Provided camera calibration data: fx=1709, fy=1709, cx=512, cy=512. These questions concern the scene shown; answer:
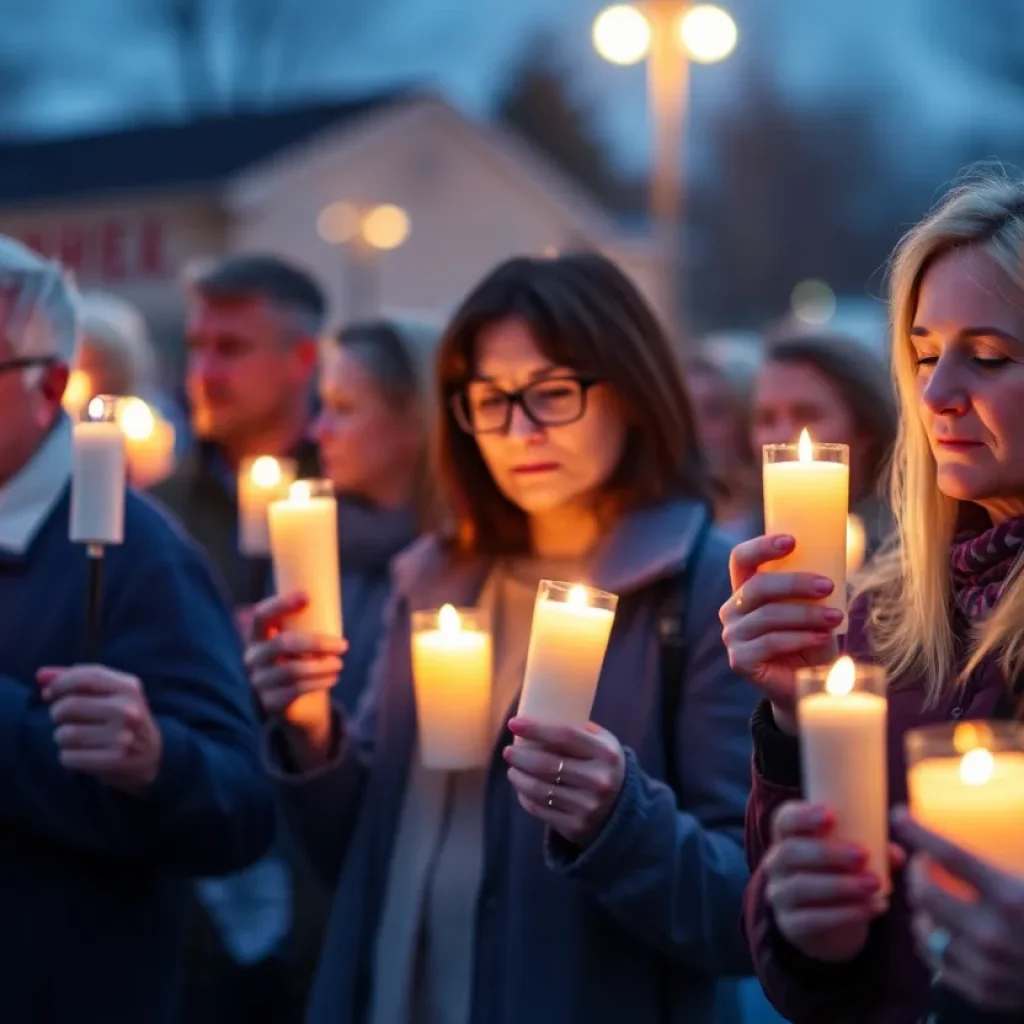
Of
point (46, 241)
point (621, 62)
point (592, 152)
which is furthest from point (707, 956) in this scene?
point (592, 152)

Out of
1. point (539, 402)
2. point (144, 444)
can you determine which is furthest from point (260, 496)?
point (539, 402)

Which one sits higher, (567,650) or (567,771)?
(567,650)

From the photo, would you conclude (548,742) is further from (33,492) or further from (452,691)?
(33,492)

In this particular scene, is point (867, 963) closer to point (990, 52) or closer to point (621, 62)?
point (621, 62)

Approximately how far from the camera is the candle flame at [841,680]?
1.99 m

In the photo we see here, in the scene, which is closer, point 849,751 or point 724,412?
point 849,751

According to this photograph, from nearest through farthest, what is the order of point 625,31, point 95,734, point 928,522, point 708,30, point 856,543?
1. point 928,522
2. point 95,734
3. point 856,543
4. point 708,30
5. point 625,31

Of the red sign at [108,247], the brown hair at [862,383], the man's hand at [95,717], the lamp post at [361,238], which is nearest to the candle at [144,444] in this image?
the man's hand at [95,717]

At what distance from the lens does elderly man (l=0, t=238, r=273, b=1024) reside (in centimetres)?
328

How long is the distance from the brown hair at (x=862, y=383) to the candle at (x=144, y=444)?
6.42 ft

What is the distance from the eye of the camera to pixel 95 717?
3162 mm

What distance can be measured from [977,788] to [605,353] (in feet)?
5.94

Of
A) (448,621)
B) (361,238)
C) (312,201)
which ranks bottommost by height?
(448,621)

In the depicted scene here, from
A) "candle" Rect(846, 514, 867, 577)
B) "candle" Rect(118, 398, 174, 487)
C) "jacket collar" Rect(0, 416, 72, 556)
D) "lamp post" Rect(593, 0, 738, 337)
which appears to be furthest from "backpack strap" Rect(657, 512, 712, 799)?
"lamp post" Rect(593, 0, 738, 337)
